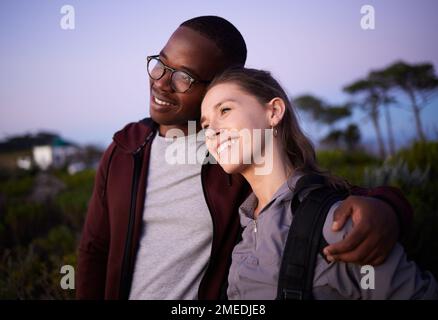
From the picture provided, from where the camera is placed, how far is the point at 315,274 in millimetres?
1420

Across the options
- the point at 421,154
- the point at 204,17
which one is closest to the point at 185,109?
the point at 204,17

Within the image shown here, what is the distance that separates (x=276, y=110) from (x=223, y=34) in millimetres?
494

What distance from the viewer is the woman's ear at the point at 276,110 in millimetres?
1810

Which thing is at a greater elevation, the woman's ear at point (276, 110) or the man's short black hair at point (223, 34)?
the man's short black hair at point (223, 34)

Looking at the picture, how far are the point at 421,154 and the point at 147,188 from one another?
174 inches

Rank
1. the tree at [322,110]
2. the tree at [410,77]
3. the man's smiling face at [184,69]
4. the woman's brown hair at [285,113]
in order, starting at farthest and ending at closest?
the tree at [322,110] < the tree at [410,77] < the man's smiling face at [184,69] < the woman's brown hair at [285,113]

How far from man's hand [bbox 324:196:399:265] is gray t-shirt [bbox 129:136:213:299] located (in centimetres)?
90

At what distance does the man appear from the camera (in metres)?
1.97

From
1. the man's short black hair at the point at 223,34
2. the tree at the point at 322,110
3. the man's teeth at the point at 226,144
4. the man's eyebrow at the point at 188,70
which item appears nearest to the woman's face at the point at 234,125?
the man's teeth at the point at 226,144

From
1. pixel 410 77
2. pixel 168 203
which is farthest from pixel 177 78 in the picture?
pixel 410 77

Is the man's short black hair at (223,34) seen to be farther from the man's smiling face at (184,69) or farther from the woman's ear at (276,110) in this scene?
the woman's ear at (276,110)

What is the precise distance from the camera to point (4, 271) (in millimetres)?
3799

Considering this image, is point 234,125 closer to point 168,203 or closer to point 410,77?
point 168,203
